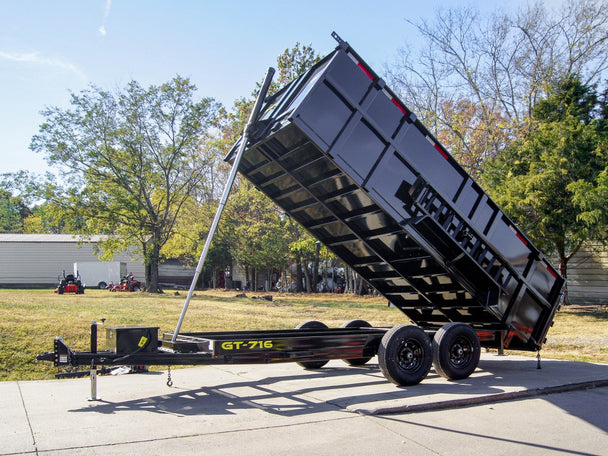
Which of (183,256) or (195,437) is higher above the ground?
(183,256)

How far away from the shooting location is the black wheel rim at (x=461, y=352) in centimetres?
830

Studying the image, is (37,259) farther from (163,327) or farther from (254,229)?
(163,327)

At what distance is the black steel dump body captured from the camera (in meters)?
6.92

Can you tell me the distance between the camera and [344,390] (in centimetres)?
755

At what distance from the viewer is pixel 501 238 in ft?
27.1

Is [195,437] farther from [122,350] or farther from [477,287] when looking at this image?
[477,287]

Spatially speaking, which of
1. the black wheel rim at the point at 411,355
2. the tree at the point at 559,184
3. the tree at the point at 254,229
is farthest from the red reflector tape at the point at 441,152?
the tree at the point at 254,229

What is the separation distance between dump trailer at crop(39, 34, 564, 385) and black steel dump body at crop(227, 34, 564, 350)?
0.02m

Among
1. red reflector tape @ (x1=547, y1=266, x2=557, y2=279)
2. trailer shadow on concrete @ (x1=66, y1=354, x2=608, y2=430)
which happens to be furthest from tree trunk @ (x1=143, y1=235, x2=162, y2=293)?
red reflector tape @ (x1=547, y1=266, x2=557, y2=279)

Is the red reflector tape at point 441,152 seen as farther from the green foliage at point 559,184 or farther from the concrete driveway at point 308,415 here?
the green foliage at point 559,184

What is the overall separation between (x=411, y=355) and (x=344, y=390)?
1148 mm

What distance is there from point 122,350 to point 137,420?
1001 millimetres

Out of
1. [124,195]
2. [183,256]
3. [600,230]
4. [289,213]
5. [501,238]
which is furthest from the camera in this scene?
[183,256]

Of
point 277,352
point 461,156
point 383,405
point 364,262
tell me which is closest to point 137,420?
point 277,352
